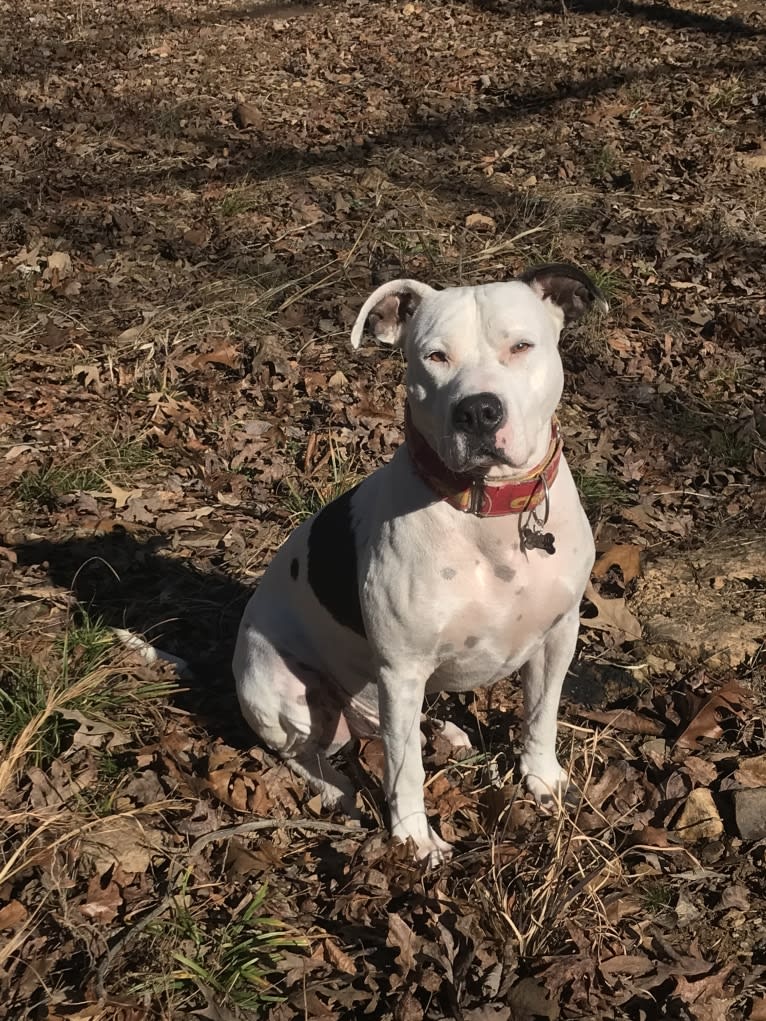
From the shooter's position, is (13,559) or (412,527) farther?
(13,559)

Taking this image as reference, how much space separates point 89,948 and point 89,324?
204 inches

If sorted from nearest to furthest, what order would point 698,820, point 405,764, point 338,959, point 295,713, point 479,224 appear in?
point 338,959 < point 405,764 < point 698,820 < point 295,713 < point 479,224

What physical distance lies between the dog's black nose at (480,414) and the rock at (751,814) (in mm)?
1798

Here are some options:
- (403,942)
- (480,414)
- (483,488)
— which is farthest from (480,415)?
(403,942)

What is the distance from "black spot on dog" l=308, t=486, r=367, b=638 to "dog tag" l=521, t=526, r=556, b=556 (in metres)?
0.63

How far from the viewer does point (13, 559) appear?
5.20 metres

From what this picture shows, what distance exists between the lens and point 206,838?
3598 millimetres

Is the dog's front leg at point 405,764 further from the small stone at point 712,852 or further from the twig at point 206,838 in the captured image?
the small stone at point 712,852

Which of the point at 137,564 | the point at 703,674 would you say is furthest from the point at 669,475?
the point at 137,564

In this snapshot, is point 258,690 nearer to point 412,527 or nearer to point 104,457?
point 412,527

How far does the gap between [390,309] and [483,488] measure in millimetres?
814

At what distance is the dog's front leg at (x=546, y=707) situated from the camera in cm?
361

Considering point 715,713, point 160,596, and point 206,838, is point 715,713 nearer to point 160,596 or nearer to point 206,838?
point 206,838

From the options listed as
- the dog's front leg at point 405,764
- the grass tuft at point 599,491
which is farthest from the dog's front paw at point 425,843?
the grass tuft at point 599,491
